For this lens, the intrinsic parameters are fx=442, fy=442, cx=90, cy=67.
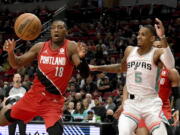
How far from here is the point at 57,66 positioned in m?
5.75

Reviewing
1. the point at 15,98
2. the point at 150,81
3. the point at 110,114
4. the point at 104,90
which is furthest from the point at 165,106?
the point at 104,90

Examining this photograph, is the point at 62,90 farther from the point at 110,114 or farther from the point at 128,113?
the point at 110,114

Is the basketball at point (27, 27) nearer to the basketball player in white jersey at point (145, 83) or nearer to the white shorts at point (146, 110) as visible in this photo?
the basketball player in white jersey at point (145, 83)

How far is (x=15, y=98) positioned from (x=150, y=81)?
3.51 meters

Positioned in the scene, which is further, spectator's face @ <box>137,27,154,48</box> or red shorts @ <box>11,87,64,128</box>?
red shorts @ <box>11,87,64,128</box>

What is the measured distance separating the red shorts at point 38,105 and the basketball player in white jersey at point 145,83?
35.3 inches

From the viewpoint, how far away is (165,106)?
6.13m

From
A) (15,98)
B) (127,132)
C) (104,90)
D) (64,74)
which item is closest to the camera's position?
(127,132)

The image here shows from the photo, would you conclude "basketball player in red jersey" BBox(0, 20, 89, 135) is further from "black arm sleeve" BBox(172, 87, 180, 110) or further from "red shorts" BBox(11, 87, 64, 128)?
"black arm sleeve" BBox(172, 87, 180, 110)

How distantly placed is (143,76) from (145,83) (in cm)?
9

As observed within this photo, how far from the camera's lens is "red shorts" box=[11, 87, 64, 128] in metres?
5.66

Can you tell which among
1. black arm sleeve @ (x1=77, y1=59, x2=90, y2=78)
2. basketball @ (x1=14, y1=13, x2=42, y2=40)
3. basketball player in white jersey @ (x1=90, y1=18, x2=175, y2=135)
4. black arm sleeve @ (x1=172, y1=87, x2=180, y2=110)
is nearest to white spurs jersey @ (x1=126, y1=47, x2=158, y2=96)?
basketball player in white jersey @ (x1=90, y1=18, x2=175, y2=135)

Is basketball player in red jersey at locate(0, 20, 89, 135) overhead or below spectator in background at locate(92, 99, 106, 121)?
overhead

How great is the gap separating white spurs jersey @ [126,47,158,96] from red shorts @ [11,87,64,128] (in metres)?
1.00
